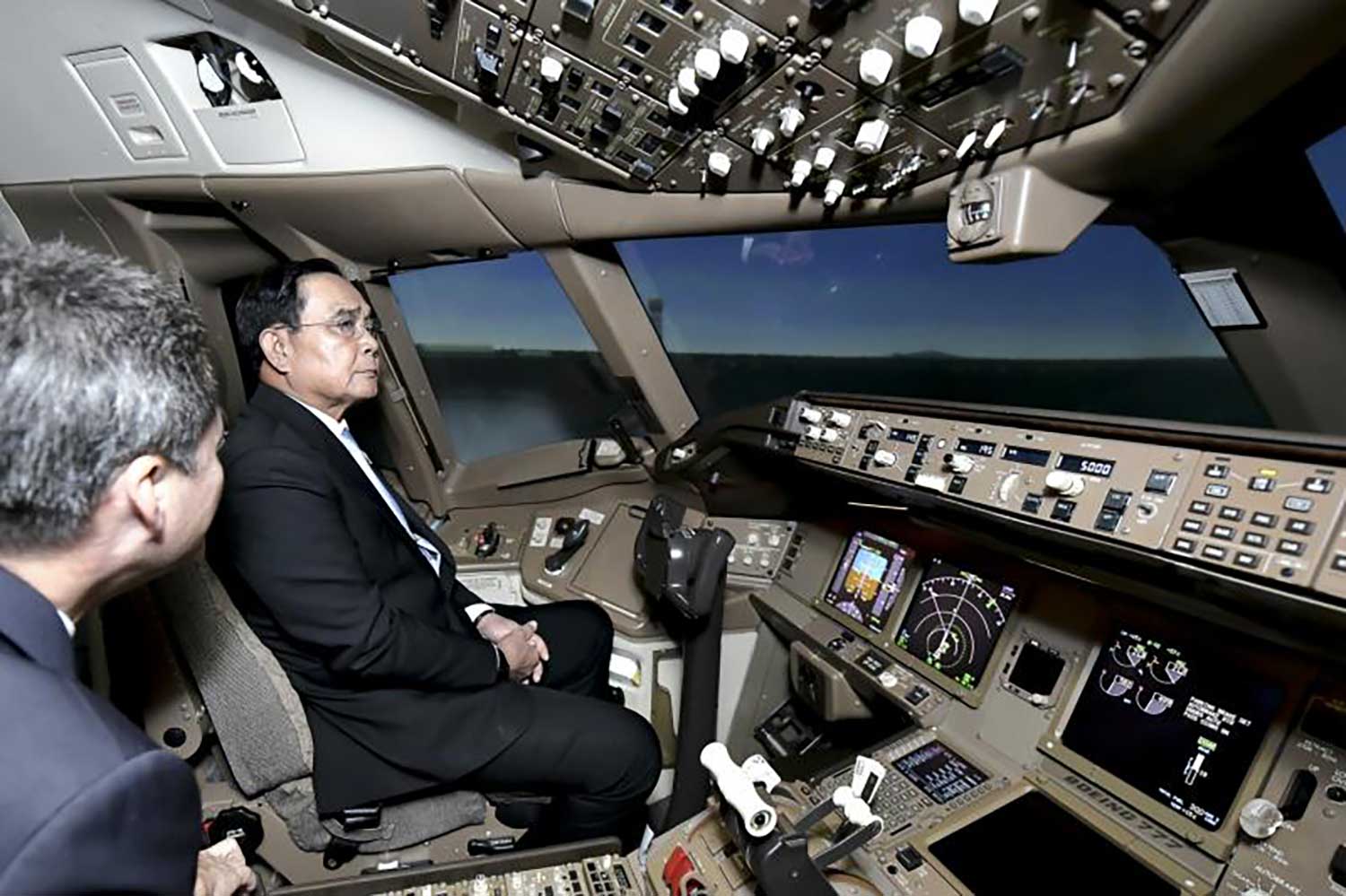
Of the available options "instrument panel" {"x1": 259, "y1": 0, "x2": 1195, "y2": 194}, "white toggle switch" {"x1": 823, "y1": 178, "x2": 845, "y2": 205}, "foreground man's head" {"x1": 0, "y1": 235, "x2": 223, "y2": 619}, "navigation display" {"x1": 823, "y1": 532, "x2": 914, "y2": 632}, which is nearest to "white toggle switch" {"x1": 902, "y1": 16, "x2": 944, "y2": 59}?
"instrument panel" {"x1": 259, "y1": 0, "x2": 1195, "y2": 194}

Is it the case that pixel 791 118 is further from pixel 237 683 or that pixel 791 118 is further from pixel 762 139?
pixel 237 683

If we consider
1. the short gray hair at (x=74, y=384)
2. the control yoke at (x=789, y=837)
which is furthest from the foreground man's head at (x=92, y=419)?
the control yoke at (x=789, y=837)

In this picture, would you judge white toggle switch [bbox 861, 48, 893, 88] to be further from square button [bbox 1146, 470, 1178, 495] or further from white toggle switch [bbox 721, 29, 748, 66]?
square button [bbox 1146, 470, 1178, 495]

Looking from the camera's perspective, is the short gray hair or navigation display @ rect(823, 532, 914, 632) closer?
the short gray hair

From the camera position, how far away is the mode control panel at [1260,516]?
43.4 inches

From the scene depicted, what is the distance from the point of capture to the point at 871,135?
1.76 metres

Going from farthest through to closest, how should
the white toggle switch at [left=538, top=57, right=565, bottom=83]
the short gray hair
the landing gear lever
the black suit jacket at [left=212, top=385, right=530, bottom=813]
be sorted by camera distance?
the landing gear lever
the white toggle switch at [left=538, top=57, right=565, bottom=83]
the black suit jacket at [left=212, top=385, right=530, bottom=813]
the short gray hair

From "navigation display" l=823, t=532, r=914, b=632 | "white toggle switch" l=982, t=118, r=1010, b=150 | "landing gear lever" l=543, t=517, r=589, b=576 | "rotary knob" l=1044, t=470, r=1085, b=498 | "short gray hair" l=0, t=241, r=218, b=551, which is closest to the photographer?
"short gray hair" l=0, t=241, r=218, b=551

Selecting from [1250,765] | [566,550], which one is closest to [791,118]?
[1250,765]

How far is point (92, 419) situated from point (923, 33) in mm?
1327

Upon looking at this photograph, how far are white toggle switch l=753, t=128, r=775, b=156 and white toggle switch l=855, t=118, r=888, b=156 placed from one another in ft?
0.74

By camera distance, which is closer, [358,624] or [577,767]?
[358,624]

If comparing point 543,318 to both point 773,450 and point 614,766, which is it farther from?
point 614,766

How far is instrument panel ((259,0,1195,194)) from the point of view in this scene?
136 cm
